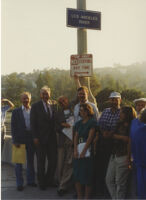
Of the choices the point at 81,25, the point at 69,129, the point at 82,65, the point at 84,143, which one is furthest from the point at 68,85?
the point at 84,143

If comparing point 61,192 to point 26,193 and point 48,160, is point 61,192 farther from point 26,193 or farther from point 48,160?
point 48,160

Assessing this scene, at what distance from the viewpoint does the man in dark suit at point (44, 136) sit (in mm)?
5875

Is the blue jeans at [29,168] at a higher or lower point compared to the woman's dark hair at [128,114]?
lower

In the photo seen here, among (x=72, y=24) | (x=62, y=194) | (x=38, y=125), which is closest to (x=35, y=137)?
(x=38, y=125)

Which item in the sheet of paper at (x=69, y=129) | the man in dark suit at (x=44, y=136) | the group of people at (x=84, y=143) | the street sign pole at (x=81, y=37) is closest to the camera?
the group of people at (x=84, y=143)

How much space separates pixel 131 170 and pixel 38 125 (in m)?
1.91

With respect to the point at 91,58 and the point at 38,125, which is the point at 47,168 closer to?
the point at 38,125

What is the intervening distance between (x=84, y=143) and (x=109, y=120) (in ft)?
1.80

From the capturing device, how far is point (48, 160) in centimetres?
602

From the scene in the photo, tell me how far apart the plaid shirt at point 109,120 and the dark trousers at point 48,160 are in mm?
1156

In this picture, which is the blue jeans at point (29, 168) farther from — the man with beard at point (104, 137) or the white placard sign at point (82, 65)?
the white placard sign at point (82, 65)

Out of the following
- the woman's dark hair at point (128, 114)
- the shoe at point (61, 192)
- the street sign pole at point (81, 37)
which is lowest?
the shoe at point (61, 192)

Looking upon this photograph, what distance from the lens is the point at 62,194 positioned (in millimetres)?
5461

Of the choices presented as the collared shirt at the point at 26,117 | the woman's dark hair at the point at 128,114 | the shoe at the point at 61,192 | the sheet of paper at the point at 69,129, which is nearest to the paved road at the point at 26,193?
the shoe at the point at 61,192
